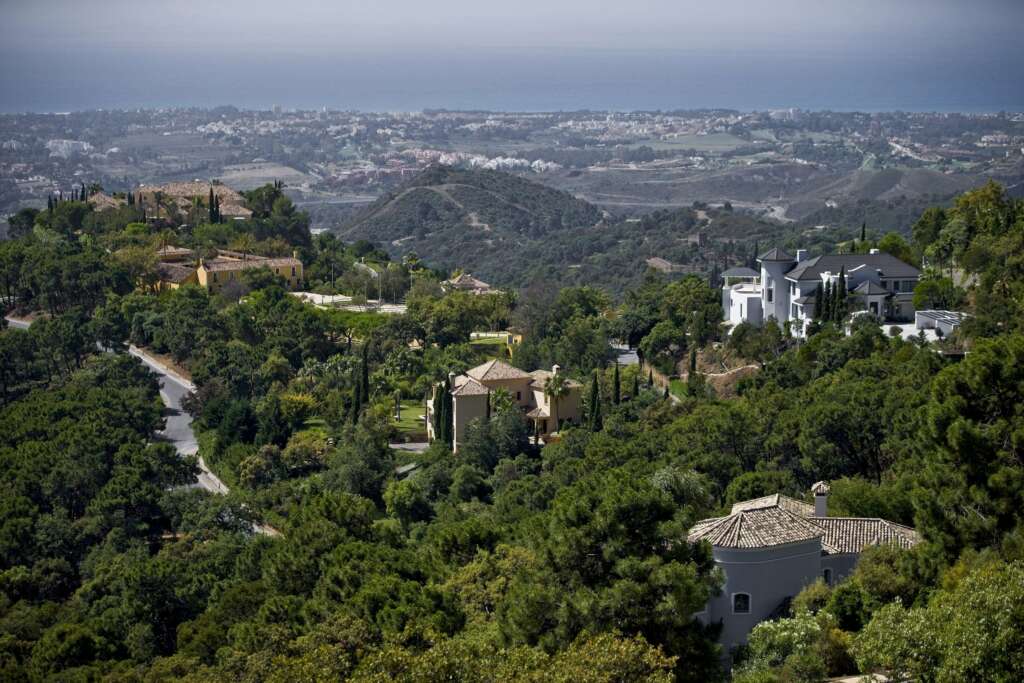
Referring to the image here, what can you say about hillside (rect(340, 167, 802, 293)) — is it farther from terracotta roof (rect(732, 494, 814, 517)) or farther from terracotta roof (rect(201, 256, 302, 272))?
terracotta roof (rect(732, 494, 814, 517))

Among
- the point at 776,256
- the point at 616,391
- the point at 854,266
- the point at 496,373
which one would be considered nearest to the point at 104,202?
the point at 496,373

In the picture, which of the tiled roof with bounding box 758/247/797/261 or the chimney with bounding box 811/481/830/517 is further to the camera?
the tiled roof with bounding box 758/247/797/261

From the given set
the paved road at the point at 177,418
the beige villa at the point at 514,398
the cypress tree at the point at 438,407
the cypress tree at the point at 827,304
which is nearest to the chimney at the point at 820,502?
the beige villa at the point at 514,398

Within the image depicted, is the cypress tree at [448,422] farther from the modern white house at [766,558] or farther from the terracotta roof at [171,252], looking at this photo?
the terracotta roof at [171,252]

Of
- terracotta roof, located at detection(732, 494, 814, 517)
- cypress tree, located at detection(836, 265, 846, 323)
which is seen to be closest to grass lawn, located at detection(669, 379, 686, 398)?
cypress tree, located at detection(836, 265, 846, 323)

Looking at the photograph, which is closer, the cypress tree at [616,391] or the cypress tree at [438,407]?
the cypress tree at [438,407]

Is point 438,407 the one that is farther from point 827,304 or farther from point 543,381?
point 827,304

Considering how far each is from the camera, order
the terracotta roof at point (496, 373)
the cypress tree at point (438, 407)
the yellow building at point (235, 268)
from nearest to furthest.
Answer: the cypress tree at point (438, 407), the terracotta roof at point (496, 373), the yellow building at point (235, 268)

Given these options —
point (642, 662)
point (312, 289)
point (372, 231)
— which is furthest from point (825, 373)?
point (372, 231)
